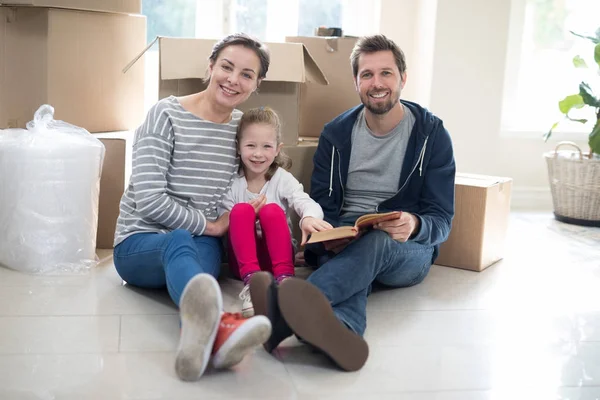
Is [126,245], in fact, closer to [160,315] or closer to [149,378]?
[160,315]

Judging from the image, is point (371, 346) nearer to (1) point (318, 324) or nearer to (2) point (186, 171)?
(1) point (318, 324)

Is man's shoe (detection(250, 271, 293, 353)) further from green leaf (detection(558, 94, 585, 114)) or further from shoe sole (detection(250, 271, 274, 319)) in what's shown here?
green leaf (detection(558, 94, 585, 114))

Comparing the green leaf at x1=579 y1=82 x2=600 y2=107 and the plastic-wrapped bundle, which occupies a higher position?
the green leaf at x1=579 y1=82 x2=600 y2=107

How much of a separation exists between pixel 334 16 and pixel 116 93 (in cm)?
137

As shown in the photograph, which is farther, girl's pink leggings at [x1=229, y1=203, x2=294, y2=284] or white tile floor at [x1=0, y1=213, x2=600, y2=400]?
girl's pink leggings at [x1=229, y1=203, x2=294, y2=284]

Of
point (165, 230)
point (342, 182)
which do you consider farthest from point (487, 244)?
point (165, 230)

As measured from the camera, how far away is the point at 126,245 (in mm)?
2076

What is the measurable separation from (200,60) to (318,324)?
1099 mm

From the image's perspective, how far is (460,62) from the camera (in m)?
3.45

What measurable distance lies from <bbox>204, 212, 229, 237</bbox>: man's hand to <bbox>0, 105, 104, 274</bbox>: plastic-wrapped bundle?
45 centimetres

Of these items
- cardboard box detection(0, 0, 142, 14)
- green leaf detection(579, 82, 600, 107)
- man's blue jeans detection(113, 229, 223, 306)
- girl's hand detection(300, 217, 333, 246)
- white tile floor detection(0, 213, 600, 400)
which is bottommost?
white tile floor detection(0, 213, 600, 400)

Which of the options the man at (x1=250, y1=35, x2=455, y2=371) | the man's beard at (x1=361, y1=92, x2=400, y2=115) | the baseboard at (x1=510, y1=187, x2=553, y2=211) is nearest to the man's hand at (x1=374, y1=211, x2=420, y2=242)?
the man at (x1=250, y1=35, x2=455, y2=371)

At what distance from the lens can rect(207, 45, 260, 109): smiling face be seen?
2090 millimetres

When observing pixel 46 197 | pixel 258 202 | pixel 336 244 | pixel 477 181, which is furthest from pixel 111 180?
pixel 477 181
